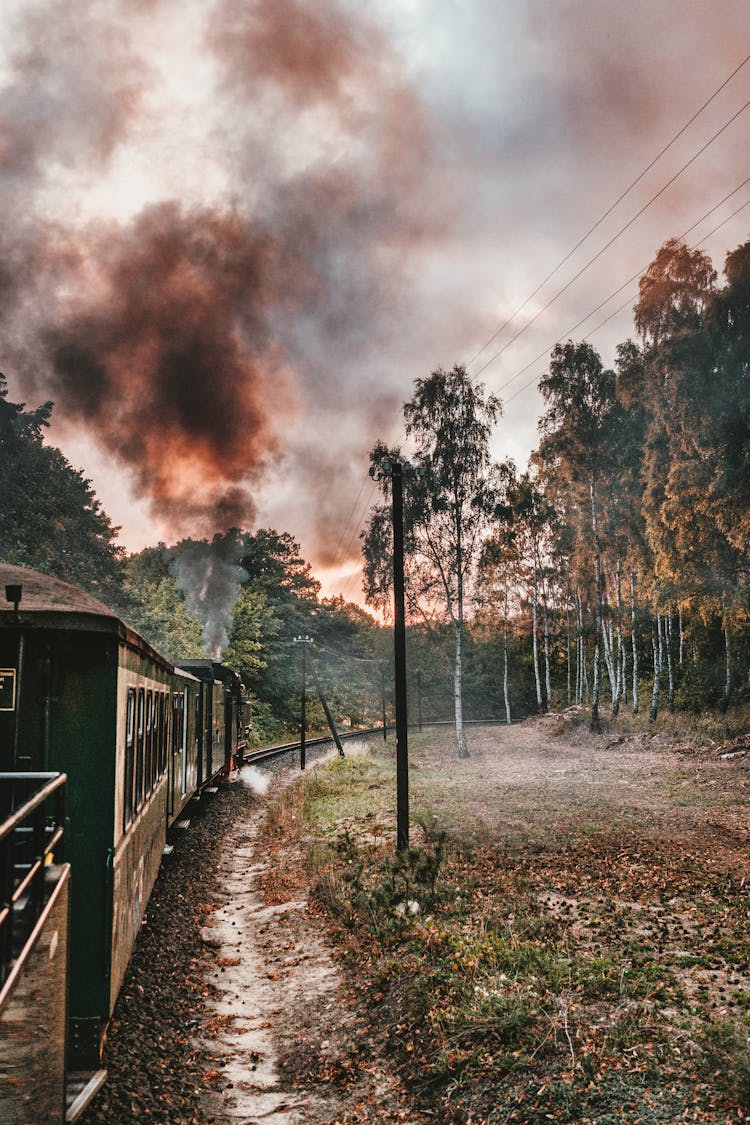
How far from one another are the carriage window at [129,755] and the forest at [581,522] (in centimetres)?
1580

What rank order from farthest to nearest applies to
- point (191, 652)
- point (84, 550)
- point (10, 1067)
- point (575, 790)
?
point (191, 652) < point (84, 550) < point (575, 790) < point (10, 1067)

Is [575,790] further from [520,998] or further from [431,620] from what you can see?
[520,998]

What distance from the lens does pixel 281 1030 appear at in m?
6.41

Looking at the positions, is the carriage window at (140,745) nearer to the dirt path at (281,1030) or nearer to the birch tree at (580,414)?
the dirt path at (281,1030)

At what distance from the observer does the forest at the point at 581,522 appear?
19.0 m

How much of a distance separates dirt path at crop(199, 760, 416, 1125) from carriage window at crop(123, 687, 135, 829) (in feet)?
6.73

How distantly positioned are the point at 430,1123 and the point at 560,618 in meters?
39.2

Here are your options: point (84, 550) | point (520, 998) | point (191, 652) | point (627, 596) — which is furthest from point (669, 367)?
point (191, 652)

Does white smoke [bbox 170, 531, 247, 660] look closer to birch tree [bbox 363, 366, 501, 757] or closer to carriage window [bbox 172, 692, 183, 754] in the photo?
birch tree [bbox 363, 366, 501, 757]

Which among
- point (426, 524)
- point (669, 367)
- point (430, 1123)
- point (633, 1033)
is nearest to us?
point (430, 1123)

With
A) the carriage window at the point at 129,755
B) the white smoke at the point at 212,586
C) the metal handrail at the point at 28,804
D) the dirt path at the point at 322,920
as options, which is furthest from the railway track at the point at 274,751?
the metal handrail at the point at 28,804

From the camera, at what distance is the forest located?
19.0 metres

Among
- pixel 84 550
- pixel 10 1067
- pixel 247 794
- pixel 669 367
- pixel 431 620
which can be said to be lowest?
pixel 247 794

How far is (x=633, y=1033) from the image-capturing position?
5066 millimetres
